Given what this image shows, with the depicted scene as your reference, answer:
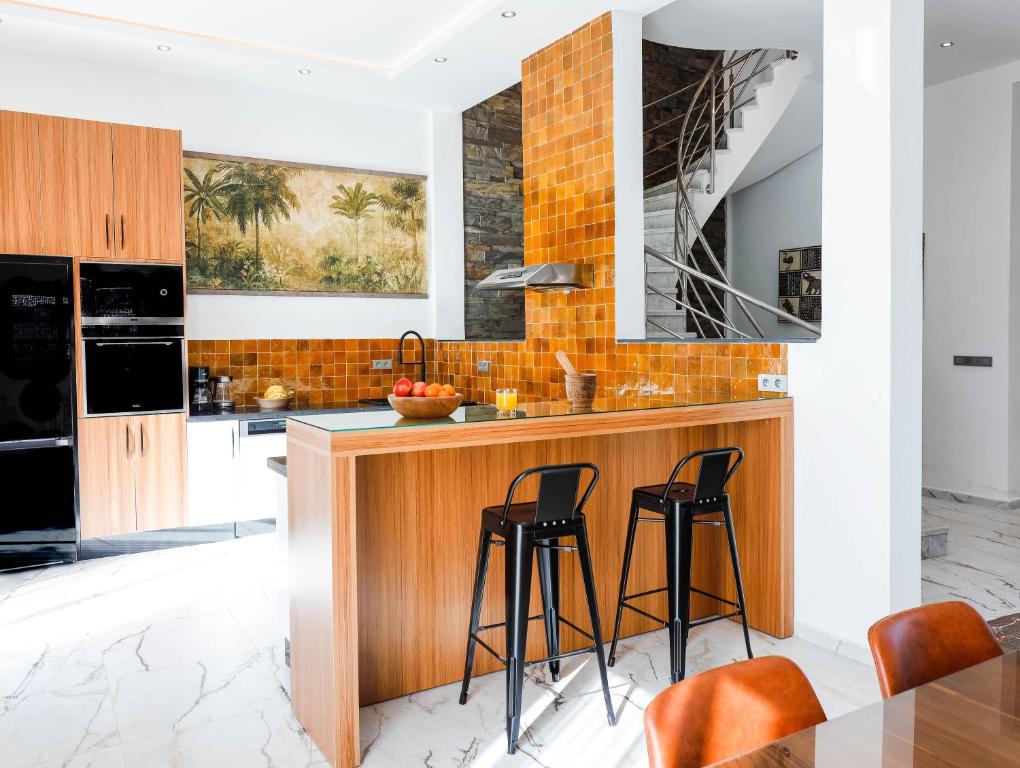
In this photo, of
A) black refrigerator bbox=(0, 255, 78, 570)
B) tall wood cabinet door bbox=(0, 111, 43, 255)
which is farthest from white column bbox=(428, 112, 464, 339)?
tall wood cabinet door bbox=(0, 111, 43, 255)

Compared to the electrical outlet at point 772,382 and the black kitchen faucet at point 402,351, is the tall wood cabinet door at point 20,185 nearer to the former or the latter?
the black kitchen faucet at point 402,351

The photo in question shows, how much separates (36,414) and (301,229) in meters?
2.21

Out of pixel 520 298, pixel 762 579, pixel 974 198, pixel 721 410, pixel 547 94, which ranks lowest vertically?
pixel 762 579

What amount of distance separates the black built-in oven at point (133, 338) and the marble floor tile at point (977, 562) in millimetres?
4586

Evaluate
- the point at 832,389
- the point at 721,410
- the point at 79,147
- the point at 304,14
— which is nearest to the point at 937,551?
the point at 832,389

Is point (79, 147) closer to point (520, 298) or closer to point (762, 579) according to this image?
point (520, 298)

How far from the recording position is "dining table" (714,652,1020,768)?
1.04m

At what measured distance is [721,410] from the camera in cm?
323

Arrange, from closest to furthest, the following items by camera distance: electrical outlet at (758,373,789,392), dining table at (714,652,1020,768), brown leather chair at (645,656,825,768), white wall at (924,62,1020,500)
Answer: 1. dining table at (714,652,1020,768)
2. brown leather chair at (645,656,825,768)
3. electrical outlet at (758,373,789,392)
4. white wall at (924,62,1020,500)

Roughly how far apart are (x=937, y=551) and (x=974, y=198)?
3.02 metres

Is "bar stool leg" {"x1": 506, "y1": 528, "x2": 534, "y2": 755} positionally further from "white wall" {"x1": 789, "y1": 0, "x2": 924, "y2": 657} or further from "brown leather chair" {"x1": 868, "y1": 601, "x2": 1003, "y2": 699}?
"white wall" {"x1": 789, "y1": 0, "x2": 924, "y2": 657}

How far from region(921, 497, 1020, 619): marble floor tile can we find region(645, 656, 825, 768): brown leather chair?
3063mm

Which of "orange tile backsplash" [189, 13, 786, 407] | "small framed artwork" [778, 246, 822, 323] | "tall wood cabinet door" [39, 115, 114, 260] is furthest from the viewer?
"small framed artwork" [778, 246, 822, 323]

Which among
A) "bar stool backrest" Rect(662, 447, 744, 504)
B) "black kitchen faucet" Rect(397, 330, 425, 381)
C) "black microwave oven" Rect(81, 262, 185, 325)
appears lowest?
"bar stool backrest" Rect(662, 447, 744, 504)
